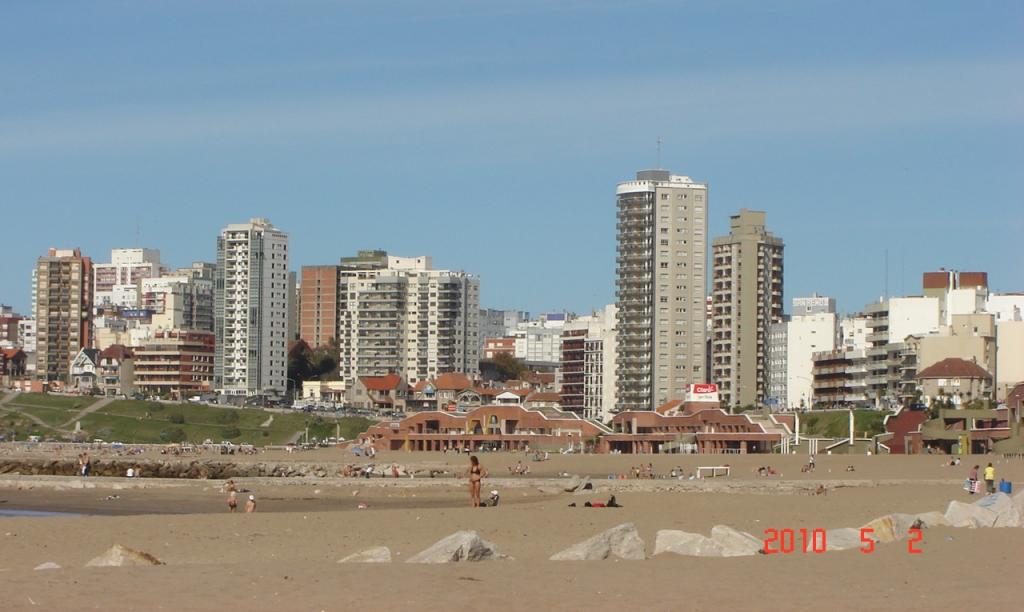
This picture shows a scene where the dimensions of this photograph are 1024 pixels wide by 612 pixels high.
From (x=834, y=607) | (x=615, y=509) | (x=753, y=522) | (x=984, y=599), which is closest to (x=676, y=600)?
(x=834, y=607)

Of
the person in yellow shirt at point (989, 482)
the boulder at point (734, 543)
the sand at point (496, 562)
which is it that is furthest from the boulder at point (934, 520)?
the person in yellow shirt at point (989, 482)

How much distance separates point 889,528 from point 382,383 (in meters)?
156

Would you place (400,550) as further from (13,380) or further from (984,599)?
(13,380)

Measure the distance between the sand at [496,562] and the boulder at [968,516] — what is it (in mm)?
644

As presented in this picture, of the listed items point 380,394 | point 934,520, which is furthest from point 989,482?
point 380,394

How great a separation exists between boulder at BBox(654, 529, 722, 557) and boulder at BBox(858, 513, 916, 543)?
308 cm

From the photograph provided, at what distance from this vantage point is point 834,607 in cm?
1727

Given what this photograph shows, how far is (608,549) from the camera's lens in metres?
22.6

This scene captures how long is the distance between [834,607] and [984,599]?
192 centimetres

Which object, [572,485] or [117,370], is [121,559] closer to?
[572,485]

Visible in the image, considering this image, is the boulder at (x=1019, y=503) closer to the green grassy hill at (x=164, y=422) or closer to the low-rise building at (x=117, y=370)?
the green grassy hill at (x=164, y=422)

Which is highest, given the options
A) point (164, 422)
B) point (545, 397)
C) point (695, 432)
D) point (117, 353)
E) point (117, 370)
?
point (117, 353)

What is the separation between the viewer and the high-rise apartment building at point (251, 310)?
600 ft

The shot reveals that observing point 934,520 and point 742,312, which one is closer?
point 934,520
